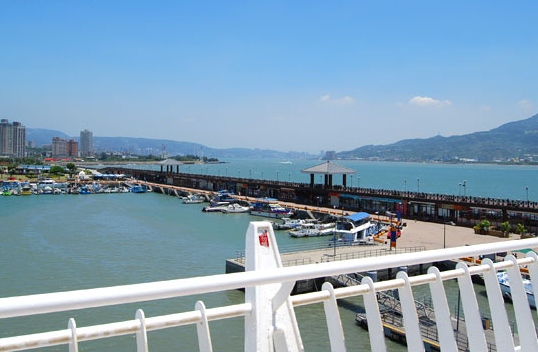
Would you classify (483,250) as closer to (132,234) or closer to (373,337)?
(373,337)

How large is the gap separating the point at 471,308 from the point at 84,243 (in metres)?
30.6

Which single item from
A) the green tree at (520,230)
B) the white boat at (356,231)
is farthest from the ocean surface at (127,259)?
the green tree at (520,230)

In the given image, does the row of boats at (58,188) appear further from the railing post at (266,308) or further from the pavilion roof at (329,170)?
the railing post at (266,308)

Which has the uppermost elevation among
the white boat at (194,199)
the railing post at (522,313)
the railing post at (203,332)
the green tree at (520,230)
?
the railing post at (203,332)

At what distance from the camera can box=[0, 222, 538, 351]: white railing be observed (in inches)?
65.6

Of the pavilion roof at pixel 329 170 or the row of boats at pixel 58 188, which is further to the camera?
the row of boats at pixel 58 188

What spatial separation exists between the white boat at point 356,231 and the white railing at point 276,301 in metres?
25.2

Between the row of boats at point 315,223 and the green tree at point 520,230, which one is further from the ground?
the green tree at point 520,230

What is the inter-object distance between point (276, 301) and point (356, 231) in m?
30.6

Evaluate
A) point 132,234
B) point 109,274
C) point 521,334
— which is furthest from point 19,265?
point 521,334

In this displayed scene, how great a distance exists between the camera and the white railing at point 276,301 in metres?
1.67

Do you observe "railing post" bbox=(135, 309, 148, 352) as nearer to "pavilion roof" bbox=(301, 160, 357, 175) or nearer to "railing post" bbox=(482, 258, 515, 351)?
"railing post" bbox=(482, 258, 515, 351)

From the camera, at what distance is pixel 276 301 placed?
2.22 metres

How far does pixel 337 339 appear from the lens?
234cm
